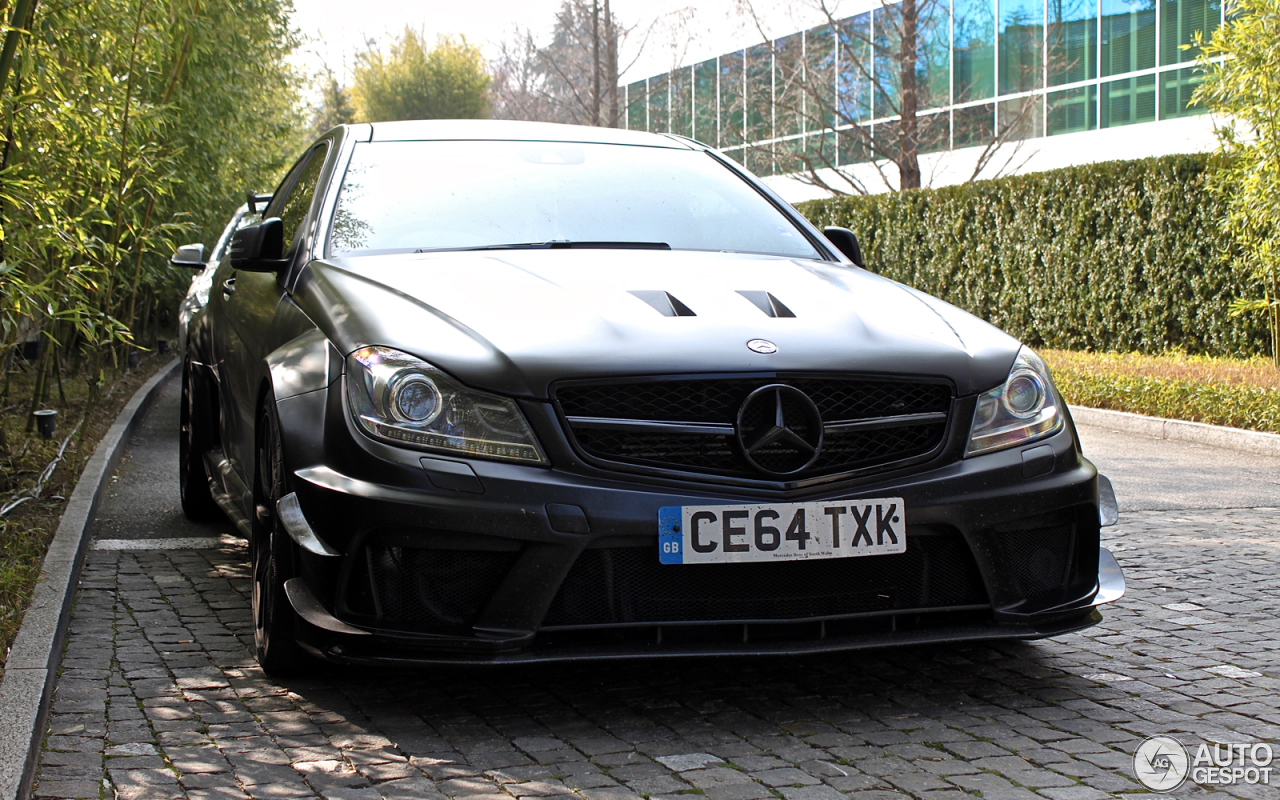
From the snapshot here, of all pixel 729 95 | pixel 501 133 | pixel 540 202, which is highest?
pixel 729 95

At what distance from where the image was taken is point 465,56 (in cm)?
6512

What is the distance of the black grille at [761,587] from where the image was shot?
10.6 feet

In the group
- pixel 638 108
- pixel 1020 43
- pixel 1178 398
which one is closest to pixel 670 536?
pixel 1178 398

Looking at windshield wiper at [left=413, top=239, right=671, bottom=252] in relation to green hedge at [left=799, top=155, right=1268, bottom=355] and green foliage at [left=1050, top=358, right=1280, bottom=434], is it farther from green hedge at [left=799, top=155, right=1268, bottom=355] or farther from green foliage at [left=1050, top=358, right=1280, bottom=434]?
green hedge at [left=799, top=155, right=1268, bottom=355]

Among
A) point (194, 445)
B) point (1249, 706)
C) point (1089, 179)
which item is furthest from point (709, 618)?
point (1089, 179)

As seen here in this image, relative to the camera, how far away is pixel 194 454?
6.19 m

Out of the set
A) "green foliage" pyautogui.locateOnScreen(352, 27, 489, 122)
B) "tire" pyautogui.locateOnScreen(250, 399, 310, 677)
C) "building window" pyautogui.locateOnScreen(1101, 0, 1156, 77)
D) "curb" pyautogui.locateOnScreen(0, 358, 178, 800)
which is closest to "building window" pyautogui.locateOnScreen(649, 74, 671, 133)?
"building window" pyautogui.locateOnScreen(1101, 0, 1156, 77)

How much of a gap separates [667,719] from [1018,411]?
120 cm

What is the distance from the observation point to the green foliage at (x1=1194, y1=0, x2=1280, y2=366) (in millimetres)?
11461

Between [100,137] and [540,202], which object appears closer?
[540,202]

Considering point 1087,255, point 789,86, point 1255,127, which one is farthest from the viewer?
point 789,86

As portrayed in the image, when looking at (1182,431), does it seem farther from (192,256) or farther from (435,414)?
(435,414)

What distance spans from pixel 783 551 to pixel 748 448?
26 centimetres

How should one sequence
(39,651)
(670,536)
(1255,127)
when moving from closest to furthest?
(670,536)
(39,651)
(1255,127)
